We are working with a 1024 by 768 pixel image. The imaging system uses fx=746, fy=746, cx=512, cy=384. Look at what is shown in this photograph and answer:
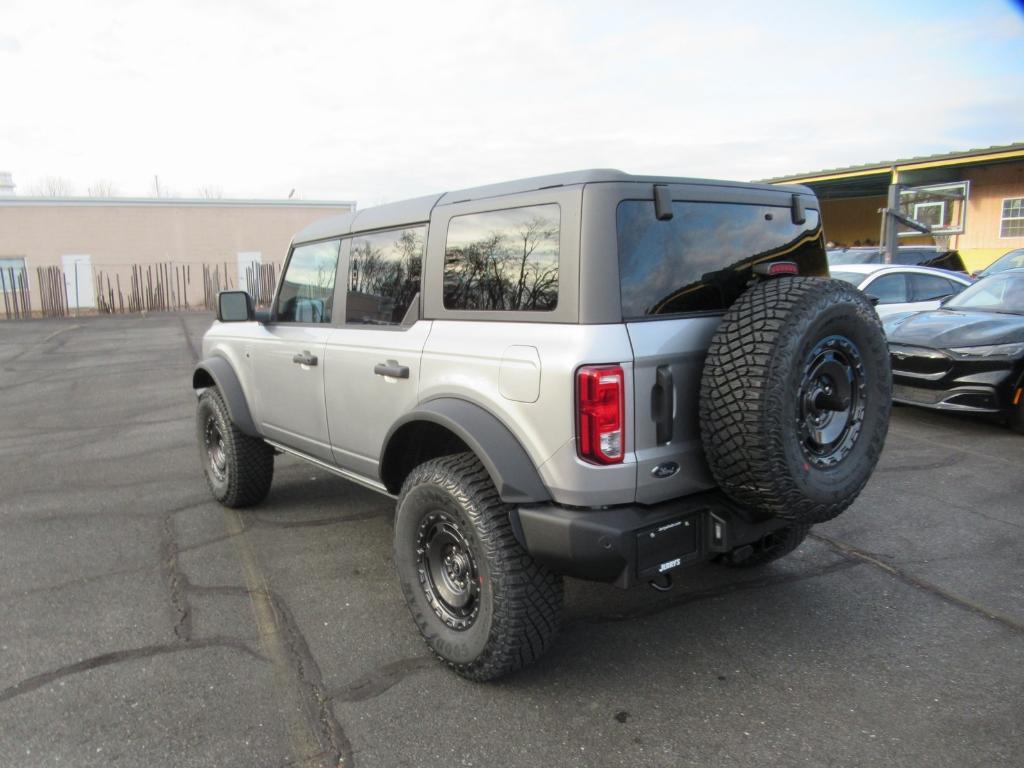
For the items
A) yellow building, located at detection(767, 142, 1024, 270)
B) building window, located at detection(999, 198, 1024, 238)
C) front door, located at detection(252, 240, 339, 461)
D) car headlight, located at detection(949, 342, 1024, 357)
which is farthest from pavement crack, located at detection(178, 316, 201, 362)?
building window, located at detection(999, 198, 1024, 238)

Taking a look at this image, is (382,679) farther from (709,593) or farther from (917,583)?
(917,583)

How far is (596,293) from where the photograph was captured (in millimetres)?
2664

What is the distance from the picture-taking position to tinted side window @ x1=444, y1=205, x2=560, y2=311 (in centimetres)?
285

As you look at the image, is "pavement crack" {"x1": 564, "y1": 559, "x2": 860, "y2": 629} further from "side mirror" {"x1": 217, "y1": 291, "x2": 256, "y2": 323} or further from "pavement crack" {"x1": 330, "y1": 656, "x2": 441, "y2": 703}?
"side mirror" {"x1": 217, "y1": 291, "x2": 256, "y2": 323}

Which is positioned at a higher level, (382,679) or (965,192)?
(965,192)

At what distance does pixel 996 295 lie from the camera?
779 cm

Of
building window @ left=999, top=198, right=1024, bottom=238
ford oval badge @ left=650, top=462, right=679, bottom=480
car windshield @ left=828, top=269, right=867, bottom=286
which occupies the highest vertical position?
building window @ left=999, top=198, right=1024, bottom=238

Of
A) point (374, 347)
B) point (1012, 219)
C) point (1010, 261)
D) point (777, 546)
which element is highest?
point (1012, 219)

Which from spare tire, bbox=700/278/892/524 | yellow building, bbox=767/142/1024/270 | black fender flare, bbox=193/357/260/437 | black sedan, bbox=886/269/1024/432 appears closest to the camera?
spare tire, bbox=700/278/892/524

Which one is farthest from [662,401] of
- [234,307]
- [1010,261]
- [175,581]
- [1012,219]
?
[1012,219]

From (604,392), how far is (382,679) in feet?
5.01

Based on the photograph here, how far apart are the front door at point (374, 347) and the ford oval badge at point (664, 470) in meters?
1.16

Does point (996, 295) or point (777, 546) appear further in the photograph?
point (996, 295)

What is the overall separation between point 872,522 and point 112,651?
14.0 feet
